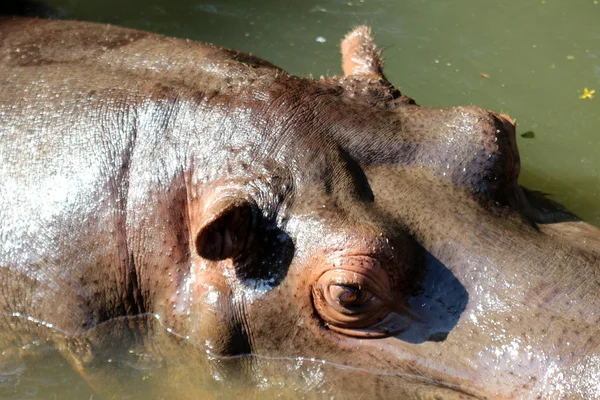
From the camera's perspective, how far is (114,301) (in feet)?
13.7

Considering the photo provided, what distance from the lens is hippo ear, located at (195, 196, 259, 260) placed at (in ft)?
12.0

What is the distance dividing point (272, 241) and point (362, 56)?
5.55 ft

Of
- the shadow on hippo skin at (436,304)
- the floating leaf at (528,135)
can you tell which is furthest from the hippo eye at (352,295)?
the floating leaf at (528,135)

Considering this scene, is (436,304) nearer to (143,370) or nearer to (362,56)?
(143,370)

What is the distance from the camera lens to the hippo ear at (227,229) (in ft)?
12.0

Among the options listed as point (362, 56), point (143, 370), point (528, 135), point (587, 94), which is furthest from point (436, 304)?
point (587, 94)

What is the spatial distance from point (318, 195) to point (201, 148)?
67 cm

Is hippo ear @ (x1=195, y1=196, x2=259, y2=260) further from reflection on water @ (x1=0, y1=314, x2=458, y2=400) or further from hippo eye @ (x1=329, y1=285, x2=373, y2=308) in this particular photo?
reflection on water @ (x1=0, y1=314, x2=458, y2=400)

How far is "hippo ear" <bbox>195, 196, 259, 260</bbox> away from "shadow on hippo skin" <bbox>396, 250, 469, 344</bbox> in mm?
819

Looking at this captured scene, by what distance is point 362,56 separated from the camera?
5023mm

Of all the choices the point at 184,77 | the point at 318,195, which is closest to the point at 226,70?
the point at 184,77

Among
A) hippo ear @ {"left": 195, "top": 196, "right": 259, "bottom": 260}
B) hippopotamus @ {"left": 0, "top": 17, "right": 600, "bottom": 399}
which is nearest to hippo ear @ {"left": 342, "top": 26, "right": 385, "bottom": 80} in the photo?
hippopotamus @ {"left": 0, "top": 17, "right": 600, "bottom": 399}

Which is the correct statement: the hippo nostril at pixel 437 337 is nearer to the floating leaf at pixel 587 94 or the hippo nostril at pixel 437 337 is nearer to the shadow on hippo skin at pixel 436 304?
the shadow on hippo skin at pixel 436 304

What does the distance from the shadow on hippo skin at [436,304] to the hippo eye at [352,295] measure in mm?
157
